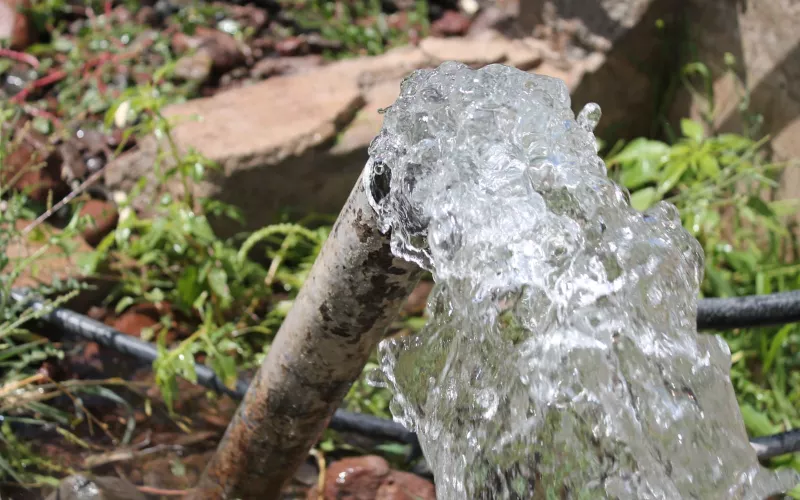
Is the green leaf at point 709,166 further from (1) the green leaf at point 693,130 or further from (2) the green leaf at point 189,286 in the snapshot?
(2) the green leaf at point 189,286


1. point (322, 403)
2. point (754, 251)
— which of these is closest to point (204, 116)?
point (322, 403)

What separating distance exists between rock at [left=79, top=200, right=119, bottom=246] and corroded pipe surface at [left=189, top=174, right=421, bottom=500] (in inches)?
50.1

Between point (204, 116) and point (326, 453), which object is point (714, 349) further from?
point (204, 116)

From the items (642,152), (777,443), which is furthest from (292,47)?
(777,443)

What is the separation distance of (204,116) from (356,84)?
0.60m

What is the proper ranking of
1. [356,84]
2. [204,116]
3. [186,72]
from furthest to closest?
[186,72], [356,84], [204,116]

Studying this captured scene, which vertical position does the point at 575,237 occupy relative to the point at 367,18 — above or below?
above

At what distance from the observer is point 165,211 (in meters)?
2.76

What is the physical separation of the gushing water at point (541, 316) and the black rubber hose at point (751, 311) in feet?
1.54

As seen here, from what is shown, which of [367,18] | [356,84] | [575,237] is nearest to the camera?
[575,237]

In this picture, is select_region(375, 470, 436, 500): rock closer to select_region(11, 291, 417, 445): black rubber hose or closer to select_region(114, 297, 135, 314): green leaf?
select_region(11, 291, 417, 445): black rubber hose

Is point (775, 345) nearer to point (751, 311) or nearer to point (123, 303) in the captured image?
point (751, 311)

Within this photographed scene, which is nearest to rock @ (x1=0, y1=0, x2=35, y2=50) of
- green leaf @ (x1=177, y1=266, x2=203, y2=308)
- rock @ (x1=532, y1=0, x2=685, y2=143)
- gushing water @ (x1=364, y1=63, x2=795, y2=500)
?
green leaf @ (x1=177, y1=266, x2=203, y2=308)

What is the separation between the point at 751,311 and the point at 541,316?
0.75 m
